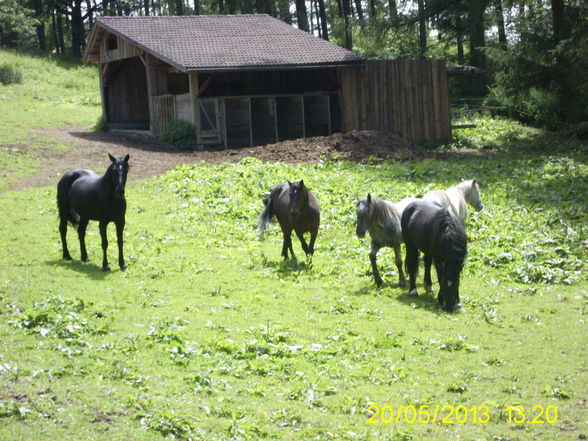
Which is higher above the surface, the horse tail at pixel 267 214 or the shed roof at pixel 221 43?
the shed roof at pixel 221 43

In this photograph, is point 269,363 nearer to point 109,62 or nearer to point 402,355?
point 402,355

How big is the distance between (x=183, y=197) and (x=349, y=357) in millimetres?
12612

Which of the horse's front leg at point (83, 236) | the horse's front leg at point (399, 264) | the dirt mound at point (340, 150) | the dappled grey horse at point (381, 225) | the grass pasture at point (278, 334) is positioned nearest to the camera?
the grass pasture at point (278, 334)

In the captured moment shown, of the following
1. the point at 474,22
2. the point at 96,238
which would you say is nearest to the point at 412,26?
the point at 474,22

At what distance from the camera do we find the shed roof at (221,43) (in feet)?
108

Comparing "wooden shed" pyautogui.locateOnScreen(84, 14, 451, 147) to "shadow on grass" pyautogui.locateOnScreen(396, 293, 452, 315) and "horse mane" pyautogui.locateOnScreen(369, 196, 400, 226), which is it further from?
"shadow on grass" pyautogui.locateOnScreen(396, 293, 452, 315)

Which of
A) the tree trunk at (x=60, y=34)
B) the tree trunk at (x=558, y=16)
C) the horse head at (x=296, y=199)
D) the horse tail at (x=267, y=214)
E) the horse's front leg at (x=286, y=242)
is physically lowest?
the horse's front leg at (x=286, y=242)

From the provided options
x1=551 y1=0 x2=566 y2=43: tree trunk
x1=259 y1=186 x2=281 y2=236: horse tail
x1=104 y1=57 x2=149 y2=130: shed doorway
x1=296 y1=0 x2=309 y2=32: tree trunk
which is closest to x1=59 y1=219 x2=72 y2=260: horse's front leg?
x1=259 y1=186 x2=281 y2=236: horse tail

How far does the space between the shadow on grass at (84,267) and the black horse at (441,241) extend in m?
5.59

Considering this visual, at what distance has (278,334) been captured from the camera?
34.4 feet


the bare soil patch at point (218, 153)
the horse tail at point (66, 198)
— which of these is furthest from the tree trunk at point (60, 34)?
the horse tail at point (66, 198)

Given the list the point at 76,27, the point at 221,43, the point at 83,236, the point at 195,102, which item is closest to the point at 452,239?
the point at 83,236

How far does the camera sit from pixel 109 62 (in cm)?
3891

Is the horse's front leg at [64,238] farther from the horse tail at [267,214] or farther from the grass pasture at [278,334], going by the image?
the horse tail at [267,214]
